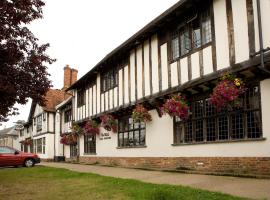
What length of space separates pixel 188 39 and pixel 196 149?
4.22 metres

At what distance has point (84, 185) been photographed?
36.8 ft

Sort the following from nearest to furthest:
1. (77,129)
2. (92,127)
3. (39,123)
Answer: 1. (92,127)
2. (77,129)
3. (39,123)

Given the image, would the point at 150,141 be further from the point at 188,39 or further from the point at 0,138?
the point at 0,138

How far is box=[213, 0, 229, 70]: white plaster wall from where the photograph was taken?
12430 millimetres

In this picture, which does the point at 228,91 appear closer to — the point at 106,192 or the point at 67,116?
the point at 106,192

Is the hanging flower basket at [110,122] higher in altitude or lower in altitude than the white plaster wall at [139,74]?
lower

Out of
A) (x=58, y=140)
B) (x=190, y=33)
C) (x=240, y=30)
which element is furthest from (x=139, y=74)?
(x=58, y=140)

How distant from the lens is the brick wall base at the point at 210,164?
1109 centimetres

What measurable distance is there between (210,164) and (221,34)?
4500mm

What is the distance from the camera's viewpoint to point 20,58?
10.8 meters

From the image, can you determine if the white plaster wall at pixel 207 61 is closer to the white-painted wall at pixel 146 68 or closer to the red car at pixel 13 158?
the white-painted wall at pixel 146 68

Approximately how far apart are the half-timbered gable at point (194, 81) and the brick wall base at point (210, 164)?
0.04 meters

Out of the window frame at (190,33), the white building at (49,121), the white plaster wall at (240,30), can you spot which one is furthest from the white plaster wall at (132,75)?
the white building at (49,121)

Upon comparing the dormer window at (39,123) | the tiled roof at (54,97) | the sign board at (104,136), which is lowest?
the sign board at (104,136)
